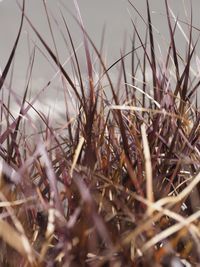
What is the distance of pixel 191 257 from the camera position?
56 cm

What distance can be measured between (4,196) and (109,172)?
0.44 feet

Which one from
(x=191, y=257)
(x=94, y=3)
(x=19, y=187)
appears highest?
(x=94, y=3)

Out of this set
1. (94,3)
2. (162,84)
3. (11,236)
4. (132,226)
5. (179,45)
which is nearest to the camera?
(11,236)

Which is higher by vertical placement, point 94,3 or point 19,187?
point 94,3

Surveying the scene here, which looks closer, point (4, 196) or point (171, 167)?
point (4, 196)

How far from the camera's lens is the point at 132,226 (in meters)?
0.59

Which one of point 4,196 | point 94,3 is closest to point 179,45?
point 94,3

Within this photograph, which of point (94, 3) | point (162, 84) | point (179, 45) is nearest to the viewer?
point (162, 84)

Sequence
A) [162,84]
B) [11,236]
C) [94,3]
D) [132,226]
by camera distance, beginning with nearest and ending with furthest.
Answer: [11,236] < [132,226] < [162,84] < [94,3]

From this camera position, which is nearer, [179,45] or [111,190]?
[111,190]

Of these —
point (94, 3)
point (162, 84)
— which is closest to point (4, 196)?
point (162, 84)

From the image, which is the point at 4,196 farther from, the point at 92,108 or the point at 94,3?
the point at 94,3

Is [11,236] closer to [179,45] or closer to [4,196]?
[4,196]

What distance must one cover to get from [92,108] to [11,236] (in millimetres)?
217
